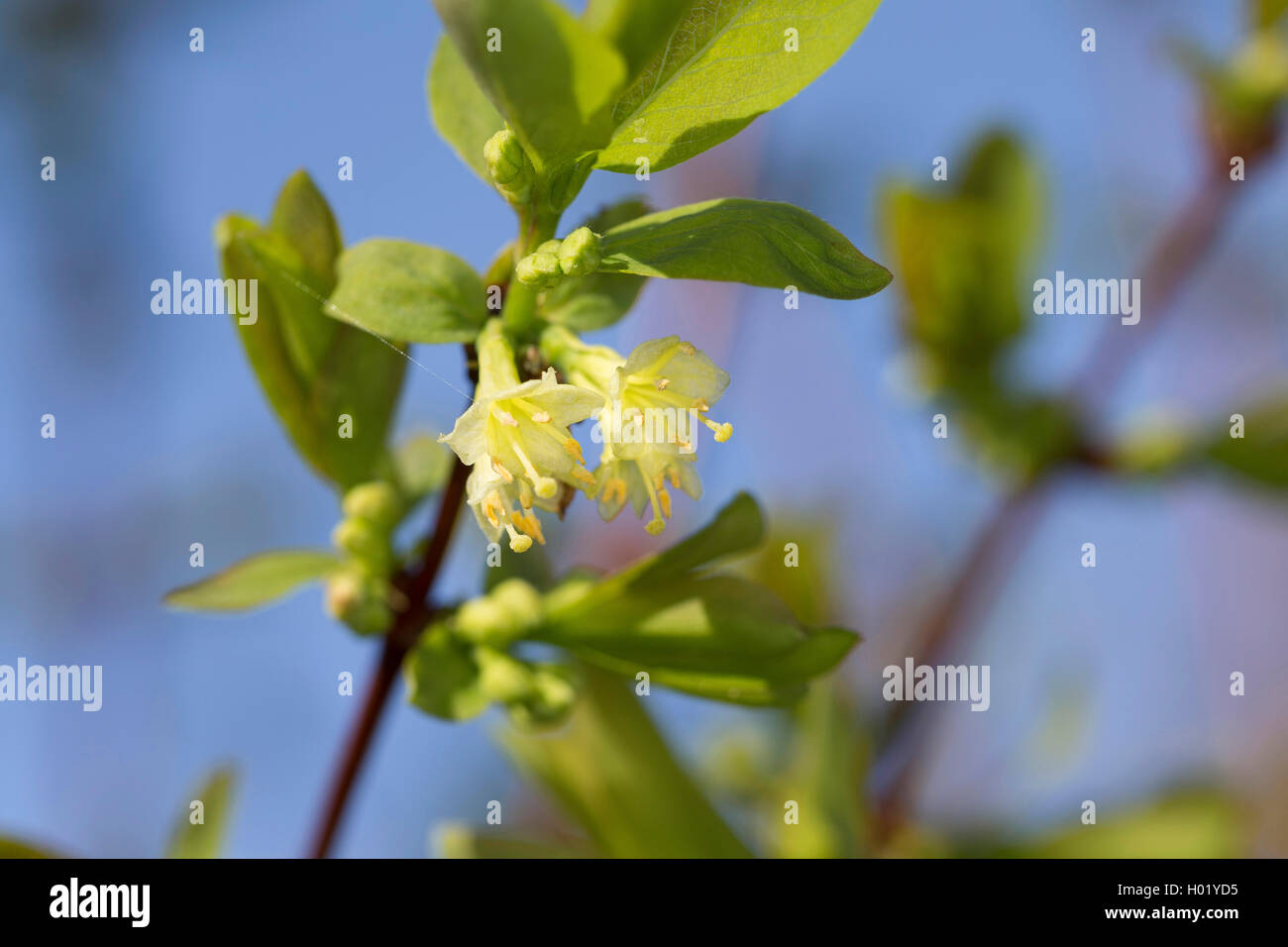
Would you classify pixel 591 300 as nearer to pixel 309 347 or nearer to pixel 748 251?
pixel 748 251

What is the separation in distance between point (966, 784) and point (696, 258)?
239 centimetres

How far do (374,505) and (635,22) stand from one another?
1.47ft

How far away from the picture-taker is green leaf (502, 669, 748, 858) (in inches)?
45.5

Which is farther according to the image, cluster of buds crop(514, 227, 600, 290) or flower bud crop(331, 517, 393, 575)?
flower bud crop(331, 517, 393, 575)

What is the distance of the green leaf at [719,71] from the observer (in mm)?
685

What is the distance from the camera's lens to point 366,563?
2.96ft

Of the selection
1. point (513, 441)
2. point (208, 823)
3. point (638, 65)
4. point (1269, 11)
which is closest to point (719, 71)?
point (638, 65)

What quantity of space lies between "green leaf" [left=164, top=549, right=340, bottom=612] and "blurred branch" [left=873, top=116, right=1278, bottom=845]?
3.13 feet

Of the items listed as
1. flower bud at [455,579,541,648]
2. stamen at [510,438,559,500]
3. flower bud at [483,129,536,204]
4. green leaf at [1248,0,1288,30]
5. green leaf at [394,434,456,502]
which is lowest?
flower bud at [455,579,541,648]

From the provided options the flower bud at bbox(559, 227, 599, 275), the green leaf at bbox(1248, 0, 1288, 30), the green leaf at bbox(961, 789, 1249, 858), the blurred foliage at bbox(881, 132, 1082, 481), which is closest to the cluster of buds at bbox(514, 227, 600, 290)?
the flower bud at bbox(559, 227, 599, 275)

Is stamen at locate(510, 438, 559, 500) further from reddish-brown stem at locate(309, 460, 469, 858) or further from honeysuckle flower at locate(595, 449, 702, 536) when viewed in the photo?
reddish-brown stem at locate(309, 460, 469, 858)

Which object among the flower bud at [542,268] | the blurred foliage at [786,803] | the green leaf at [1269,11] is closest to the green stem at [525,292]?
the flower bud at [542,268]

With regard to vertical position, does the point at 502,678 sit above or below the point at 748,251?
below
